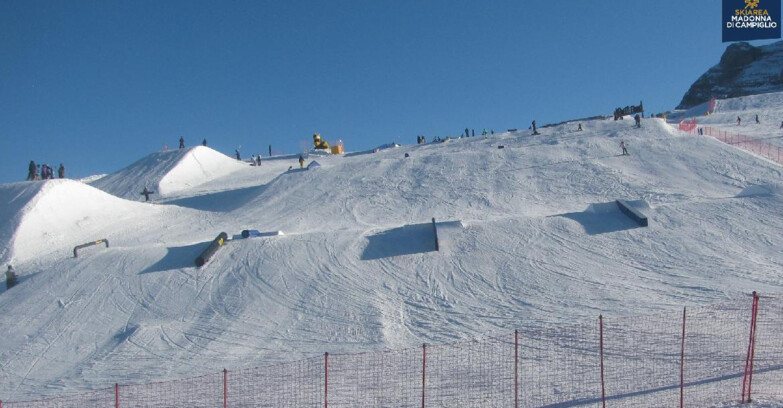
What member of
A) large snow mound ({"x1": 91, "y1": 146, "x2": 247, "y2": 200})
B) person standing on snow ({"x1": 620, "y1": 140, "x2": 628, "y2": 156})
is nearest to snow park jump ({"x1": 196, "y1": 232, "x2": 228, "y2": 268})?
large snow mound ({"x1": 91, "y1": 146, "x2": 247, "y2": 200})

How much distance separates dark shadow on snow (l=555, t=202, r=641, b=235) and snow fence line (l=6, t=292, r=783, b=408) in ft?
18.4

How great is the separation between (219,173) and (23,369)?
27.4 meters

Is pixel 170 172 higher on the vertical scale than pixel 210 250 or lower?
higher

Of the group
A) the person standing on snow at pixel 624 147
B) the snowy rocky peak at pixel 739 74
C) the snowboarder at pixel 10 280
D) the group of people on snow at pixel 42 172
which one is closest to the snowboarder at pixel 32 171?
the group of people on snow at pixel 42 172

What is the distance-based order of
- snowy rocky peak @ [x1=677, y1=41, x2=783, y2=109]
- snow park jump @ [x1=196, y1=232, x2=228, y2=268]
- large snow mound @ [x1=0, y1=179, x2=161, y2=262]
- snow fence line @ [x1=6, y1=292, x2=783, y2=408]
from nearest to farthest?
snow fence line @ [x1=6, y1=292, x2=783, y2=408] < snow park jump @ [x1=196, y1=232, x2=228, y2=268] < large snow mound @ [x1=0, y1=179, x2=161, y2=262] < snowy rocky peak @ [x1=677, y1=41, x2=783, y2=109]

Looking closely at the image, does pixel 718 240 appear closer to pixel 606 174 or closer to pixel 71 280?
pixel 606 174

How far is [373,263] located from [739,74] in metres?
96.3

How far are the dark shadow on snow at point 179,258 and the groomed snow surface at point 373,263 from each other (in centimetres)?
7

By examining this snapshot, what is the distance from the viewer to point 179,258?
1795 cm

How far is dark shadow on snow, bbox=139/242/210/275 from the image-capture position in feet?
57.4

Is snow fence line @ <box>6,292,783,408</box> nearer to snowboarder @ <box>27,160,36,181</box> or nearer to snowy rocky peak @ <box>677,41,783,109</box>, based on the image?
snowboarder @ <box>27,160,36,181</box>

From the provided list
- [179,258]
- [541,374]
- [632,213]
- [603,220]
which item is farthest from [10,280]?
[632,213]

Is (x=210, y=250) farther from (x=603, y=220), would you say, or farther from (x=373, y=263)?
(x=603, y=220)

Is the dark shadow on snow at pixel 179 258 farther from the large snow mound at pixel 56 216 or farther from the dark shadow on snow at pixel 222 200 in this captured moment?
the dark shadow on snow at pixel 222 200
